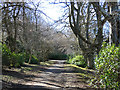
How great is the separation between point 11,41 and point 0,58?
576 cm

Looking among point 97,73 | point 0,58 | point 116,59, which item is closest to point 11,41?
point 0,58

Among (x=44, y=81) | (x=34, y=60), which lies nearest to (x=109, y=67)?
(x=44, y=81)

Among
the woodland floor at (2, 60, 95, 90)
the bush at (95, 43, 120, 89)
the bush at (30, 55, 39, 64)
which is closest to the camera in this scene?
the bush at (95, 43, 120, 89)

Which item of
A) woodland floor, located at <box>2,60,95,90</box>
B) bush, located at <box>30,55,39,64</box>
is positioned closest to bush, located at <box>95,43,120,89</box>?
woodland floor, located at <box>2,60,95,90</box>

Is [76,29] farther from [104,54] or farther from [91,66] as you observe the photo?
[91,66]

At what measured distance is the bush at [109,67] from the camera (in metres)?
5.22

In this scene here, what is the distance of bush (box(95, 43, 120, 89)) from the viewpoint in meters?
5.22

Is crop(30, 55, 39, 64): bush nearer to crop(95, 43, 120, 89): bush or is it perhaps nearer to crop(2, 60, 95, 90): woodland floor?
crop(2, 60, 95, 90): woodland floor

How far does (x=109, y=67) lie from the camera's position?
18.0 ft

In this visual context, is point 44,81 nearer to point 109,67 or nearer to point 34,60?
point 109,67

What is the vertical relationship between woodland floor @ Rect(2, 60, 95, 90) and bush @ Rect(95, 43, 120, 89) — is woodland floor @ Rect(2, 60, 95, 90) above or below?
below

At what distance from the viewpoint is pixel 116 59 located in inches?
205

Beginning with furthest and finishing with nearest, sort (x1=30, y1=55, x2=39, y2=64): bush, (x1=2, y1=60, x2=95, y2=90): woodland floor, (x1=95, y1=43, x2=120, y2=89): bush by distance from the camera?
(x1=30, y1=55, x2=39, y2=64): bush < (x1=2, y1=60, x2=95, y2=90): woodland floor < (x1=95, y1=43, x2=120, y2=89): bush

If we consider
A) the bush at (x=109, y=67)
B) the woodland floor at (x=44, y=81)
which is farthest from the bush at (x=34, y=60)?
the bush at (x=109, y=67)
